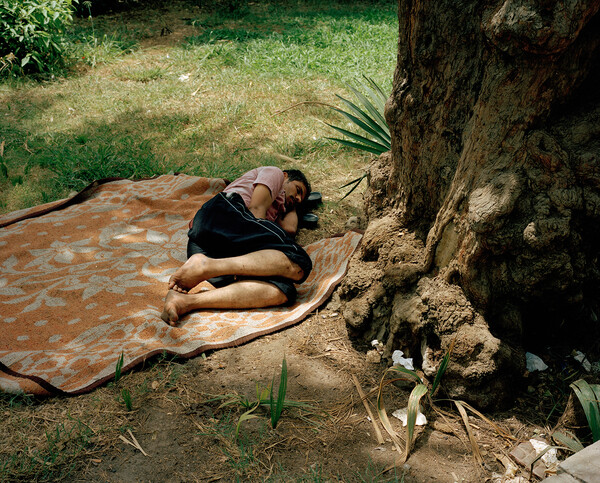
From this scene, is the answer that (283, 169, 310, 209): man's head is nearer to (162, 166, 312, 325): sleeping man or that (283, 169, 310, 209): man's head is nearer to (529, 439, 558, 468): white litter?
(162, 166, 312, 325): sleeping man

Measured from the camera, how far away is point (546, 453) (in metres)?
1.97

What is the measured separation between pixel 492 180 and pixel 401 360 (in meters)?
0.96

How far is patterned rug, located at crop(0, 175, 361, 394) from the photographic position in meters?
2.48

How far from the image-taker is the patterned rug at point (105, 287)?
8.13 ft

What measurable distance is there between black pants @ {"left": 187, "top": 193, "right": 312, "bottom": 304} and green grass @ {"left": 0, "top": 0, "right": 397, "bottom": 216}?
1.52 meters

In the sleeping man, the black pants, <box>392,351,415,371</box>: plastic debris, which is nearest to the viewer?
<box>392,351,415,371</box>: plastic debris

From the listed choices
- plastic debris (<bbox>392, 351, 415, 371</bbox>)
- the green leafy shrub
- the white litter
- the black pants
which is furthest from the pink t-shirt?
the green leafy shrub

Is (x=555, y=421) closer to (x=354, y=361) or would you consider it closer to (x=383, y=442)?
(x=383, y=442)

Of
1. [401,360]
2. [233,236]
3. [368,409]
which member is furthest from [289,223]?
[368,409]

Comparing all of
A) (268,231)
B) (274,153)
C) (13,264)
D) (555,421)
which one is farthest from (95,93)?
(555,421)

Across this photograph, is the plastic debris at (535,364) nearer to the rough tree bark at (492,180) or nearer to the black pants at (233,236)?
the rough tree bark at (492,180)

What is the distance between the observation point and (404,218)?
8.91 ft

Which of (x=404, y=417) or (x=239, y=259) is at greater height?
(x=239, y=259)

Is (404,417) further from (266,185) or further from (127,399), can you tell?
(266,185)
